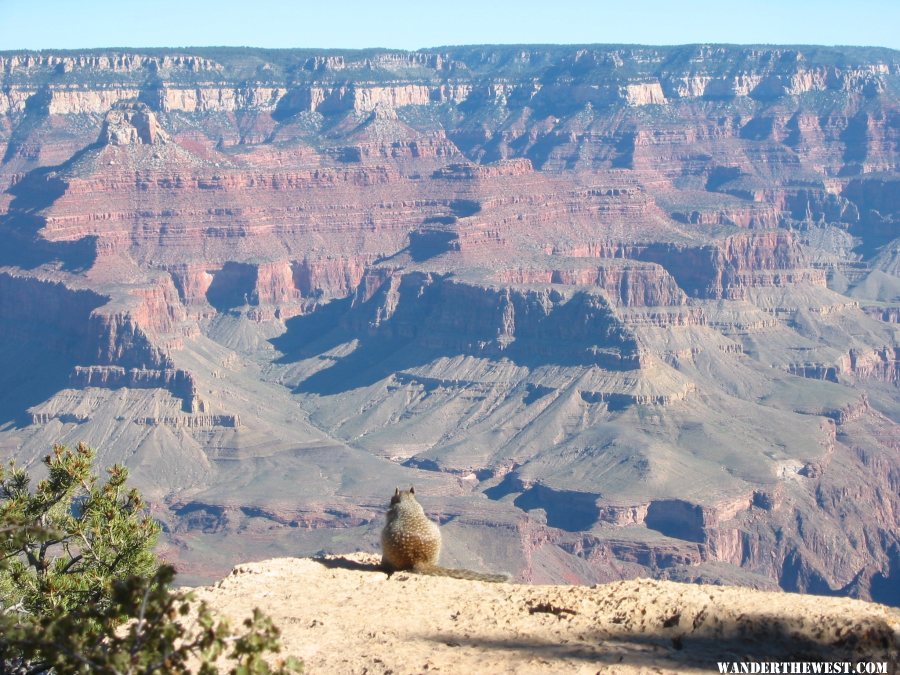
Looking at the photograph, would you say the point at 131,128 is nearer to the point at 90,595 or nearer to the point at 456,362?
the point at 456,362

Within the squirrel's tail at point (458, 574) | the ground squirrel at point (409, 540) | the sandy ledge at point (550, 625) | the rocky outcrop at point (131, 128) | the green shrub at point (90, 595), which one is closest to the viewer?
the green shrub at point (90, 595)

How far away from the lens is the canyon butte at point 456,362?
8038 centimetres

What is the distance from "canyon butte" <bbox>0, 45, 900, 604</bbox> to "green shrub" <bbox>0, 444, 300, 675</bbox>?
42472 millimetres

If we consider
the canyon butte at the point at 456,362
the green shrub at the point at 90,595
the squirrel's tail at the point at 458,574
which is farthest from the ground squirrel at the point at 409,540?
the canyon butte at the point at 456,362

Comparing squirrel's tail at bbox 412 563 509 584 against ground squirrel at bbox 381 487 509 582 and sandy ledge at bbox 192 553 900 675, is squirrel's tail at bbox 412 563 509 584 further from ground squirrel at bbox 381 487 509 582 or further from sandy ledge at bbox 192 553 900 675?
sandy ledge at bbox 192 553 900 675

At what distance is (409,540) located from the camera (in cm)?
2311

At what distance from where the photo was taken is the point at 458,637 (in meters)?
19.5

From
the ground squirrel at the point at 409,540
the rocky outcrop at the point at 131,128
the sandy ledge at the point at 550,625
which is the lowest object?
the sandy ledge at the point at 550,625

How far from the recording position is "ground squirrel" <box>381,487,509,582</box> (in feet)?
75.8

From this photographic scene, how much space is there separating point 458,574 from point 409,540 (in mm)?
962

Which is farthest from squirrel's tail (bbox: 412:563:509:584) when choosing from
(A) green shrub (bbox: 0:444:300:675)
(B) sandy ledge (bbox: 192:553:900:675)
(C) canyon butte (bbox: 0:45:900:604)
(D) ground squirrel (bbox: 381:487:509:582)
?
(C) canyon butte (bbox: 0:45:900:604)

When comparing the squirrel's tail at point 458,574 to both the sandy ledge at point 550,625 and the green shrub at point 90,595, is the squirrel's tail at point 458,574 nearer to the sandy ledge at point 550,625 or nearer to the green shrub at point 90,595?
the sandy ledge at point 550,625

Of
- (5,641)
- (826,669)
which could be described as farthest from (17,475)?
(826,669)

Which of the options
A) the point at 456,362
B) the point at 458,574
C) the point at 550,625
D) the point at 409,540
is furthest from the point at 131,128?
the point at 550,625
